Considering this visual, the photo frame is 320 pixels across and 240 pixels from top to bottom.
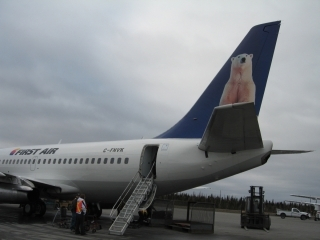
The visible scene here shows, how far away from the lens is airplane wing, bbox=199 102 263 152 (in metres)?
9.58

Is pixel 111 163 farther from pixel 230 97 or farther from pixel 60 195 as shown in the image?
pixel 230 97

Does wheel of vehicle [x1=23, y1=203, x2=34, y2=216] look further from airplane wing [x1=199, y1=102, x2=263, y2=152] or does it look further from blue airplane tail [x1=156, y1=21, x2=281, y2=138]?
blue airplane tail [x1=156, y1=21, x2=281, y2=138]

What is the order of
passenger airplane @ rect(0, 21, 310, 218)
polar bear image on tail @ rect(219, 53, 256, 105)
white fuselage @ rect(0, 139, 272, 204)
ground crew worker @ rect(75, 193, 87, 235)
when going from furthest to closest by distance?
white fuselage @ rect(0, 139, 272, 204) → polar bear image on tail @ rect(219, 53, 256, 105) → ground crew worker @ rect(75, 193, 87, 235) → passenger airplane @ rect(0, 21, 310, 218)

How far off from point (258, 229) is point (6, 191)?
11791mm

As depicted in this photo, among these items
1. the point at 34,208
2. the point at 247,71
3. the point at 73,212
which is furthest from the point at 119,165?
the point at 247,71

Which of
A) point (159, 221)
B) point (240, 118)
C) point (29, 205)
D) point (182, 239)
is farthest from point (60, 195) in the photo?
point (240, 118)

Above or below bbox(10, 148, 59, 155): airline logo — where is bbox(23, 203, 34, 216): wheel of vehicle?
below

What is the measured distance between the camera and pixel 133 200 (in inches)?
532

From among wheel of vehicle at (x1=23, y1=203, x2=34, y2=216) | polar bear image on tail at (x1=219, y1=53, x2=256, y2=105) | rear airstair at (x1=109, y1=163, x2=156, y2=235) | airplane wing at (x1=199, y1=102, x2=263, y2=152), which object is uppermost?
polar bear image on tail at (x1=219, y1=53, x2=256, y2=105)

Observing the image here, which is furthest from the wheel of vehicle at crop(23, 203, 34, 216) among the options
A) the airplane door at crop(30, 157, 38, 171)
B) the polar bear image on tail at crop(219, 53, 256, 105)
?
the polar bear image on tail at crop(219, 53, 256, 105)

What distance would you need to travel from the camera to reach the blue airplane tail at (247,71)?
Result: 41.6 ft

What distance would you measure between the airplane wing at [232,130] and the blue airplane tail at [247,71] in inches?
60.3

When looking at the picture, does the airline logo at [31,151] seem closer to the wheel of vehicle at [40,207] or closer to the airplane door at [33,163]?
the airplane door at [33,163]

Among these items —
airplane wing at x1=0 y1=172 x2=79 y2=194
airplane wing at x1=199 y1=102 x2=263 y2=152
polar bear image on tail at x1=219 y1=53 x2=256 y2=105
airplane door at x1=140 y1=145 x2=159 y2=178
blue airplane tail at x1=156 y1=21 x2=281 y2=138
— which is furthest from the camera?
airplane wing at x1=0 y1=172 x2=79 y2=194
